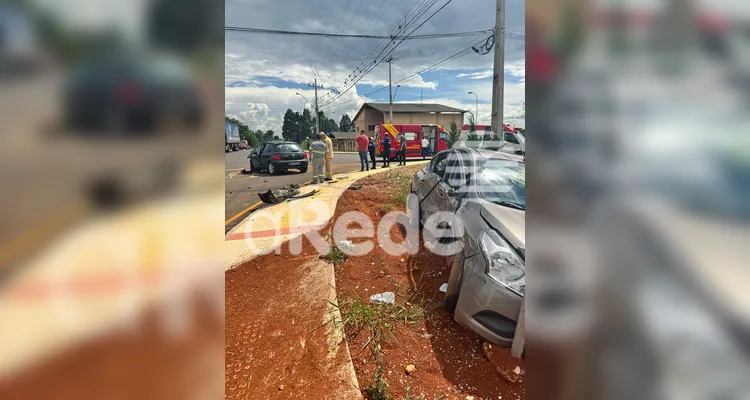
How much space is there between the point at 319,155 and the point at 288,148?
13.6 ft

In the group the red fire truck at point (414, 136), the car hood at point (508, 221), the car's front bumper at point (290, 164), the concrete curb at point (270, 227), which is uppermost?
the red fire truck at point (414, 136)

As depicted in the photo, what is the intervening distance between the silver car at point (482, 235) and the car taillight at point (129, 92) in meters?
2.36

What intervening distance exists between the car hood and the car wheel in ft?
1.24

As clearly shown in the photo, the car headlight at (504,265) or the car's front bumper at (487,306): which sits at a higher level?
the car headlight at (504,265)

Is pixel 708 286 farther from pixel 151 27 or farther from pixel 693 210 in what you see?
pixel 151 27

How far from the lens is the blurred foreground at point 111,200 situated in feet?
1.85

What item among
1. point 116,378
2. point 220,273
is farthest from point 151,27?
point 116,378

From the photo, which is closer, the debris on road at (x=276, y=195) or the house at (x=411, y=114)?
the debris on road at (x=276, y=195)

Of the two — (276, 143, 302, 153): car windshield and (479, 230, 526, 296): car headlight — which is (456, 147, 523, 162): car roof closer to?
(479, 230, 526, 296): car headlight

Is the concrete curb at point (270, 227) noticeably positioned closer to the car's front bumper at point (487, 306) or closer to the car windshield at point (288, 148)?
the car's front bumper at point (487, 306)

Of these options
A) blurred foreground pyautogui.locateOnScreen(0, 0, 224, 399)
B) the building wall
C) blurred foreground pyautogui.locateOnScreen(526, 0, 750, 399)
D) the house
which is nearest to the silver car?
blurred foreground pyautogui.locateOnScreen(526, 0, 750, 399)

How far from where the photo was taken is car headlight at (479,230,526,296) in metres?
2.51

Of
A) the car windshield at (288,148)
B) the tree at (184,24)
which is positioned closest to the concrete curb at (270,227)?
the tree at (184,24)

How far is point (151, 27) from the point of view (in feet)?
2.13
